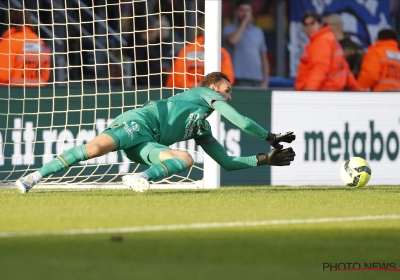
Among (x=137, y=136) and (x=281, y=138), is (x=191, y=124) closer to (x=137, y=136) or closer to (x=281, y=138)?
(x=137, y=136)

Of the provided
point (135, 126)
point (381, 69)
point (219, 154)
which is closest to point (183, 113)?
point (135, 126)

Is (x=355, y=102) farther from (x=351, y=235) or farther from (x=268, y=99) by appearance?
(x=351, y=235)

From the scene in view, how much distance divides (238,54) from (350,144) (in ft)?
12.5

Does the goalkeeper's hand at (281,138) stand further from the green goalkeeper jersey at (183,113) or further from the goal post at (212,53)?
the goal post at (212,53)

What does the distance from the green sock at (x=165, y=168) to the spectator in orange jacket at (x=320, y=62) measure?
528 cm

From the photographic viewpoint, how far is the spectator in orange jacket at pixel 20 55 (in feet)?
35.4

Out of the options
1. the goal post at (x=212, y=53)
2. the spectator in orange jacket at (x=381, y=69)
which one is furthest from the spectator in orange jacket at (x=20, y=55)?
the spectator in orange jacket at (x=381, y=69)

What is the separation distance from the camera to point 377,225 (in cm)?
604

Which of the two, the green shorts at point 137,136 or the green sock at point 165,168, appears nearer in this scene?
the green sock at point 165,168

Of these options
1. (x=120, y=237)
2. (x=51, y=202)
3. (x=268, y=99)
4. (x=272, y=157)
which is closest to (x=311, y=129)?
(x=268, y=99)

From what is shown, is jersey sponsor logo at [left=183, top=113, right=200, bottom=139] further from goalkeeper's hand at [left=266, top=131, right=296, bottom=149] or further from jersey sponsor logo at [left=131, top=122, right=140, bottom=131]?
goalkeeper's hand at [left=266, top=131, right=296, bottom=149]

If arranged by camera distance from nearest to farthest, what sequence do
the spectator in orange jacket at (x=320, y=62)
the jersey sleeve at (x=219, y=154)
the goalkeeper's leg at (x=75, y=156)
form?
the goalkeeper's leg at (x=75, y=156), the jersey sleeve at (x=219, y=154), the spectator in orange jacket at (x=320, y=62)

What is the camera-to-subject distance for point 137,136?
8070mm

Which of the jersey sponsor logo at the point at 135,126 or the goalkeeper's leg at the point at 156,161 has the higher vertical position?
the jersey sponsor logo at the point at 135,126
